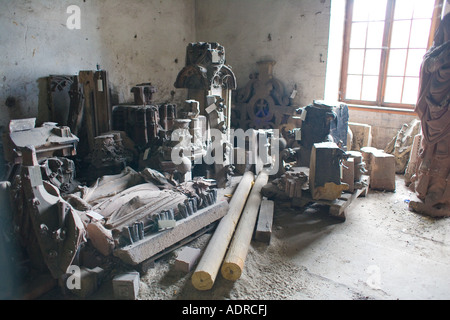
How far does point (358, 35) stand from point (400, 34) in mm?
927

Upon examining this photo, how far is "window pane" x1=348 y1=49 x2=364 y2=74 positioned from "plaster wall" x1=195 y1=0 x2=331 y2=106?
870 millimetres

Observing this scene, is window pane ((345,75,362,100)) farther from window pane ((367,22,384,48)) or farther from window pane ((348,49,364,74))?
window pane ((367,22,384,48))

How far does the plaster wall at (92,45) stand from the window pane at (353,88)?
14.7ft

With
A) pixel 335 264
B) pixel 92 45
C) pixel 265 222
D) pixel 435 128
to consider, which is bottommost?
pixel 335 264

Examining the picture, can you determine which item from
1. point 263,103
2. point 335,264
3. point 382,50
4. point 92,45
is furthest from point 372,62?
point 92,45

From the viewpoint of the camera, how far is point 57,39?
19.8 ft

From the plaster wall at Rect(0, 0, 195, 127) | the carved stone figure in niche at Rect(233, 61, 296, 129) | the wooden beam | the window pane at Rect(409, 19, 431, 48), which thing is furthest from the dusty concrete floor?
the window pane at Rect(409, 19, 431, 48)

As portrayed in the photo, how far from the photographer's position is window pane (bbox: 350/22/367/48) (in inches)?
309

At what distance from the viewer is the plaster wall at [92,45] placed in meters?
5.41

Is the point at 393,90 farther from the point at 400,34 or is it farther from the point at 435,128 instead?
the point at 435,128

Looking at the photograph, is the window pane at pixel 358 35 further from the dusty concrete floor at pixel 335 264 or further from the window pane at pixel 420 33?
the dusty concrete floor at pixel 335 264

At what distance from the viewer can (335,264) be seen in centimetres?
376

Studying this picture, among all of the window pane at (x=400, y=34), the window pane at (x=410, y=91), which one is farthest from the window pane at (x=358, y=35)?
the window pane at (x=410, y=91)

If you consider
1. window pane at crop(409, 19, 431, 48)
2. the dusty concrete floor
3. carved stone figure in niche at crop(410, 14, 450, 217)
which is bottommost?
the dusty concrete floor
